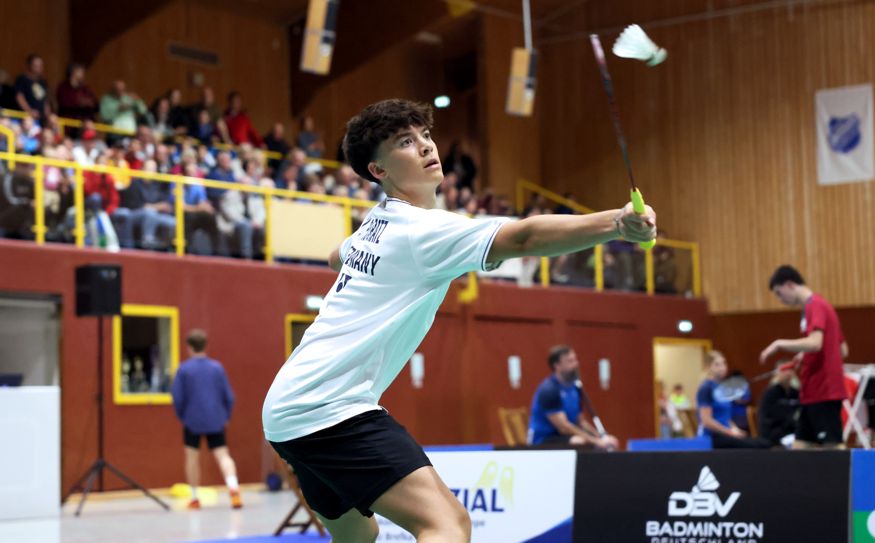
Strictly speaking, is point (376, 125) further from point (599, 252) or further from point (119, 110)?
point (599, 252)

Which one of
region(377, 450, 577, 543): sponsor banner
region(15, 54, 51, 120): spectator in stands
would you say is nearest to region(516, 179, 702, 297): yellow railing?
region(15, 54, 51, 120): spectator in stands

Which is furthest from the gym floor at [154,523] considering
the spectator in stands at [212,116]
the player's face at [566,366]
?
the spectator in stands at [212,116]

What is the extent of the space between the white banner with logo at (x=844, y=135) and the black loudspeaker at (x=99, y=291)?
14.0 m

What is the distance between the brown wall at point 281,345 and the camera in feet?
45.9

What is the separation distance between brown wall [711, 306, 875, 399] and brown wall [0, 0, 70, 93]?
12613 mm

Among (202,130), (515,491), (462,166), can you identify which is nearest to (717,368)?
(515,491)

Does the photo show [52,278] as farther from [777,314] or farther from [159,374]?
[777,314]

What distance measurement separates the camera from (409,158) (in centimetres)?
375

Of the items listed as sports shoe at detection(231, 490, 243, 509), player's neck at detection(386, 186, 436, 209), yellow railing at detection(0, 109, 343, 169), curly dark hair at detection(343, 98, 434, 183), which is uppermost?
yellow railing at detection(0, 109, 343, 169)

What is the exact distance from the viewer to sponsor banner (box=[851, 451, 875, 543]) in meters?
5.79

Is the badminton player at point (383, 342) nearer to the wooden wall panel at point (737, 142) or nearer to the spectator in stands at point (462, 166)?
the spectator in stands at point (462, 166)

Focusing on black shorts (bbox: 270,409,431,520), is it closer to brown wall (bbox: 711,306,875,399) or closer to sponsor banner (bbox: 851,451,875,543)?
sponsor banner (bbox: 851,451,875,543)

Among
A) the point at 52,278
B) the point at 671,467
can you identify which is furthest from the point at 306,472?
the point at 52,278

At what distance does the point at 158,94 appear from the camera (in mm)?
21375
